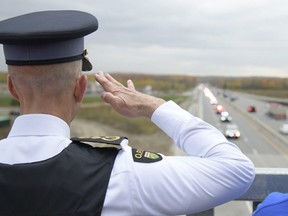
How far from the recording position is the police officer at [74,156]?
3.02 ft

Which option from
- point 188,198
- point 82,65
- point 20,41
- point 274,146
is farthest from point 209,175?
point 274,146

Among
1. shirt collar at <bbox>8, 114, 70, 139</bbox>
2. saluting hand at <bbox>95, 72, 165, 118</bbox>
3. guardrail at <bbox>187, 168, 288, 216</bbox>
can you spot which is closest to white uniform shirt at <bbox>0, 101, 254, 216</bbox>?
shirt collar at <bbox>8, 114, 70, 139</bbox>

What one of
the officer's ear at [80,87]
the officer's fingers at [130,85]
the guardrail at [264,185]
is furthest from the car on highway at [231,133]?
the officer's ear at [80,87]

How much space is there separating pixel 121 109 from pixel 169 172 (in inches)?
9.2

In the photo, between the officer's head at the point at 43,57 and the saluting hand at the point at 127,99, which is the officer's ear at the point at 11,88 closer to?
the officer's head at the point at 43,57

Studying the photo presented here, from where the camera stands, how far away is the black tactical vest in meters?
0.92

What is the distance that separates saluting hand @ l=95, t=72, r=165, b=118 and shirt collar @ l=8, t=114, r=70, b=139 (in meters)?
0.13

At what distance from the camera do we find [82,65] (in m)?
1.06

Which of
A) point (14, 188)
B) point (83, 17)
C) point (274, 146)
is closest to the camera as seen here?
point (14, 188)

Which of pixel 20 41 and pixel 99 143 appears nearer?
pixel 20 41

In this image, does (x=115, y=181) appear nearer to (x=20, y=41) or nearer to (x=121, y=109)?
(x=121, y=109)

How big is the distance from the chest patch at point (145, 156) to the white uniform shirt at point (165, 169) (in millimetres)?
11

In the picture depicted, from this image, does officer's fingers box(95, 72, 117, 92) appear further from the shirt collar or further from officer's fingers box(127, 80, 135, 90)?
the shirt collar

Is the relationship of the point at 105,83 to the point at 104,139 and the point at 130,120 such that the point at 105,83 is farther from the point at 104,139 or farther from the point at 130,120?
the point at 130,120
